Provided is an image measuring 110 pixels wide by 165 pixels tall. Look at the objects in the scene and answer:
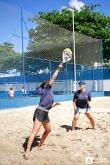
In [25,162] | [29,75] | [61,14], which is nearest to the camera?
[25,162]

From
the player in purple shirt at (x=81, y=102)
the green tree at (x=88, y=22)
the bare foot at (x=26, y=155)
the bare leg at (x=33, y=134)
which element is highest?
the green tree at (x=88, y=22)

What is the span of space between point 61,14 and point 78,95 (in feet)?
92.9

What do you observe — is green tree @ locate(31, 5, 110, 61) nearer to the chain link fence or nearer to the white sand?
the chain link fence

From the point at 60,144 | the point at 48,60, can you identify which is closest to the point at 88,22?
the point at 48,60

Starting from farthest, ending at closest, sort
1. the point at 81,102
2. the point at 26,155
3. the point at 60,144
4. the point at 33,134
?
the point at 81,102 → the point at 60,144 → the point at 33,134 → the point at 26,155

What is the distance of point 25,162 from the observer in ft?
23.2

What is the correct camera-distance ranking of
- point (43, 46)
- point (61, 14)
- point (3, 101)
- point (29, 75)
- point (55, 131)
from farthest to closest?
1. point (61, 14)
2. point (29, 75)
3. point (43, 46)
4. point (3, 101)
5. point (55, 131)

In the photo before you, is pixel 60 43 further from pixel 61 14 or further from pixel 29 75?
pixel 61 14

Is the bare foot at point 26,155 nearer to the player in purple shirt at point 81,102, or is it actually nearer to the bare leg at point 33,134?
the bare leg at point 33,134

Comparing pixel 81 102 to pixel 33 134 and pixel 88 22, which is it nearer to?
pixel 33 134

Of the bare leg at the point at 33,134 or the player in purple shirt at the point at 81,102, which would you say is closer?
the bare leg at the point at 33,134

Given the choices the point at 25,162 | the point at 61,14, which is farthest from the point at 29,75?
the point at 25,162

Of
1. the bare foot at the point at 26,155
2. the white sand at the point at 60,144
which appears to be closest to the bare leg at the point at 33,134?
the bare foot at the point at 26,155

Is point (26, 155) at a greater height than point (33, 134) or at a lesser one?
lesser
